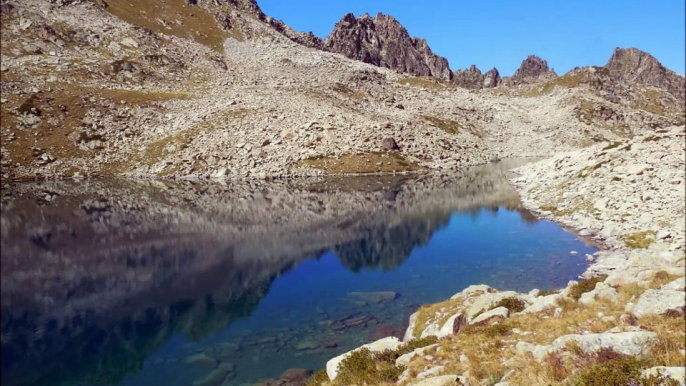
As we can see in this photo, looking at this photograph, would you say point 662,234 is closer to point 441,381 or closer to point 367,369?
point 367,369

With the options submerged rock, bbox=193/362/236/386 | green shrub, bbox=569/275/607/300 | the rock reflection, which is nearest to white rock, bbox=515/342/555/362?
green shrub, bbox=569/275/607/300

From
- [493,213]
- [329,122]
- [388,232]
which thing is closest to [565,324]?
[388,232]

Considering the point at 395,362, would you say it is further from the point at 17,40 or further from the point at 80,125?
the point at 17,40

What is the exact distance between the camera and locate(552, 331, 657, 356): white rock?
12.1 metres

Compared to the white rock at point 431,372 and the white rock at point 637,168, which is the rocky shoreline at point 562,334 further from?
the white rock at point 637,168

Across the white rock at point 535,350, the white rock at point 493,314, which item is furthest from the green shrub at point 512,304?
the white rock at point 535,350

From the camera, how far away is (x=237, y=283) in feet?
114

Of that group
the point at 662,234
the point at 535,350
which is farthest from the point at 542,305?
the point at 662,234

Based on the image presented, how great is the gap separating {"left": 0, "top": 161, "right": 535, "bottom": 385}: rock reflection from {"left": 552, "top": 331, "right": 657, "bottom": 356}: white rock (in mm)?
20314

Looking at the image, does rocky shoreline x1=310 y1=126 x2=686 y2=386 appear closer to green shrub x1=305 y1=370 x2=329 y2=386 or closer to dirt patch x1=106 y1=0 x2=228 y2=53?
green shrub x1=305 y1=370 x2=329 y2=386

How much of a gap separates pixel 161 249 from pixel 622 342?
41351 millimetres

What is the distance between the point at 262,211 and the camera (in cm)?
6225

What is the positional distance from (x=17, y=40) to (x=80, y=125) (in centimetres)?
4646

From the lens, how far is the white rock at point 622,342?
1208 cm
